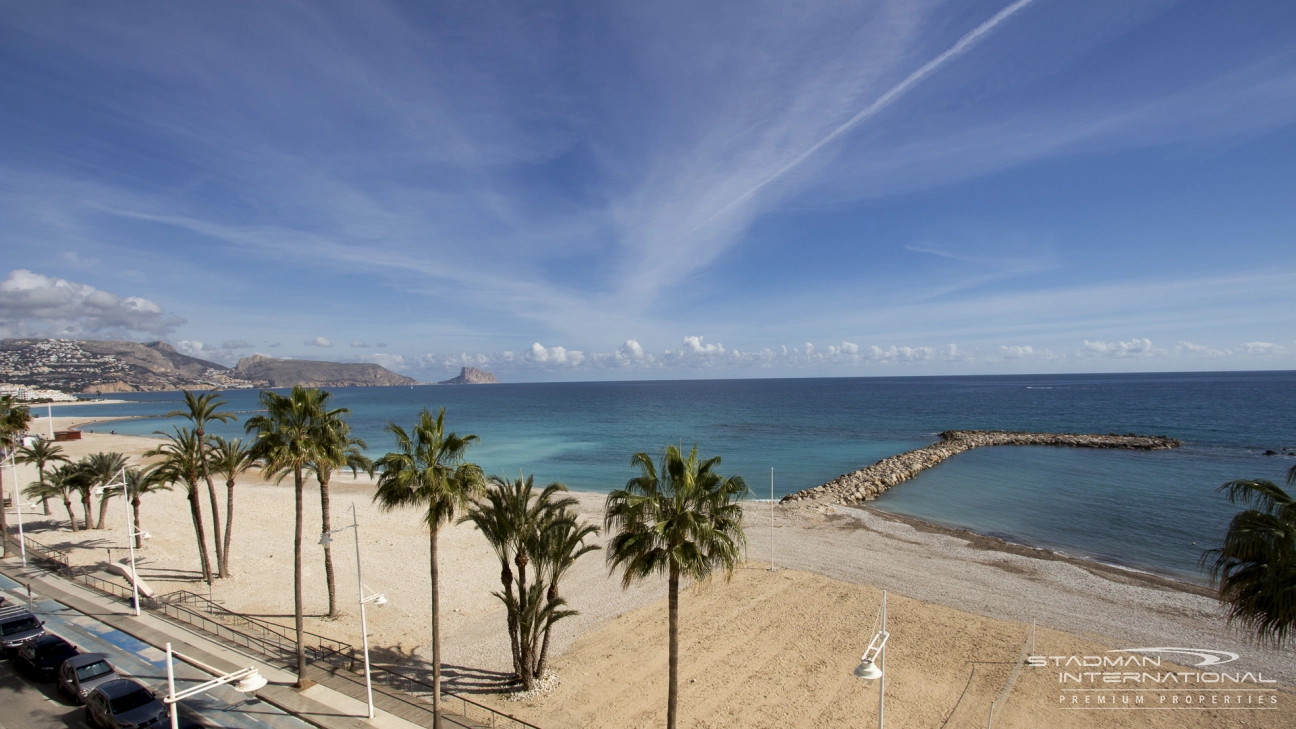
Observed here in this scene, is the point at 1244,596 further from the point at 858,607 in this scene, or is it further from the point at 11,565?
the point at 11,565

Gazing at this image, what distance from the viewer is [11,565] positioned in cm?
2525

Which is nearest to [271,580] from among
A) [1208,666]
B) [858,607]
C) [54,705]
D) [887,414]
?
[54,705]

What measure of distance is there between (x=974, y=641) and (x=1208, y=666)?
701cm

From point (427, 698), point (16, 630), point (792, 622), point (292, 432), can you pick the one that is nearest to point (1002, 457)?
point (792, 622)

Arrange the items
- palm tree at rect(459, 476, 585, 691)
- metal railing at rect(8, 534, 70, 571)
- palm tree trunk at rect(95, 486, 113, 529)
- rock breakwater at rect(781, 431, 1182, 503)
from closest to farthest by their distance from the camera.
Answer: palm tree at rect(459, 476, 585, 691)
metal railing at rect(8, 534, 70, 571)
palm tree trunk at rect(95, 486, 113, 529)
rock breakwater at rect(781, 431, 1182, 503)

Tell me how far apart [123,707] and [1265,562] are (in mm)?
22758

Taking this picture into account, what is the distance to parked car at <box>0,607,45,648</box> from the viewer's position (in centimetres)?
1595

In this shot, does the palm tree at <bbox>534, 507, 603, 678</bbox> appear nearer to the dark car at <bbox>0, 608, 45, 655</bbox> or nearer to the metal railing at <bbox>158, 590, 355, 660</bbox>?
the metal railing at <bbox>158, 590, 355, 660</bbox>

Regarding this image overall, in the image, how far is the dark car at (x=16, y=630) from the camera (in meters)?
15.9

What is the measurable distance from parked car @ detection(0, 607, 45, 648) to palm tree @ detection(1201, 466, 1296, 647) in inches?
1113

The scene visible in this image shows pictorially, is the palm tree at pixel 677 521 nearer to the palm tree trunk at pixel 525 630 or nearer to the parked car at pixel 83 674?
the palm tree trunk at pixel 525 630

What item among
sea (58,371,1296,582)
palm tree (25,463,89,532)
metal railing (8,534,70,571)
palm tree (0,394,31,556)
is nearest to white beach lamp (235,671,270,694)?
sea (58,371,1296,582)

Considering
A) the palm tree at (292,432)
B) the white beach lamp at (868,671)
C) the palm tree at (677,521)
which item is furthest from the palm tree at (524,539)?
the white beach lamp at (868,671)

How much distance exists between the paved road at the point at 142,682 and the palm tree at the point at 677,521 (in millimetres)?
9550
